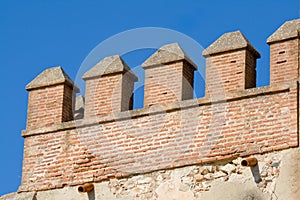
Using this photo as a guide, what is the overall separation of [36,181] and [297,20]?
392 centimetres

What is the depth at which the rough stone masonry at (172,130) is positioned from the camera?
14609mm

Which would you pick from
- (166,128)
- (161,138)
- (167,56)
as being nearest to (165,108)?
(166,128)

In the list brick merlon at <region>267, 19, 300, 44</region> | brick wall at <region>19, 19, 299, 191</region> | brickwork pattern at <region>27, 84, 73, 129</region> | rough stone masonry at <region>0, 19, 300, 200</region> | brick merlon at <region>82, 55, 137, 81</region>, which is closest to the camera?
rough stone masonry at <region>0, 19, 300, 200</region>

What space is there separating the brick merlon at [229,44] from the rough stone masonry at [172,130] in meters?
0.01

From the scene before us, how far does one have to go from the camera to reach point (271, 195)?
14.3 m

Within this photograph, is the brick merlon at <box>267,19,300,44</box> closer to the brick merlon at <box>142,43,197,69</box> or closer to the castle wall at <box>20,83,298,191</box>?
the castle wall at <box>20,83,298,191</box>

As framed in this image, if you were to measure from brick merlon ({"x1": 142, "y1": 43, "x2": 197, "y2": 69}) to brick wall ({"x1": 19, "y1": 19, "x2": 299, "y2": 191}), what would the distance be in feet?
0.05

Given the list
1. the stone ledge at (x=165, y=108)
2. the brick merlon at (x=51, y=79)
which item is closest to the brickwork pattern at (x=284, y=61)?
the stone ledge at (x=165, y=108)

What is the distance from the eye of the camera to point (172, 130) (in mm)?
15305

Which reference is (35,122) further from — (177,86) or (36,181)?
(177,86)

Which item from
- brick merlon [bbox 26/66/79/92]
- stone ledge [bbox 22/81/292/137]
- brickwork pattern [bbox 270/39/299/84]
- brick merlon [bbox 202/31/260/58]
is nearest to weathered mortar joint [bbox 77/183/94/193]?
stone ledge [bbox 22/81/292/137]

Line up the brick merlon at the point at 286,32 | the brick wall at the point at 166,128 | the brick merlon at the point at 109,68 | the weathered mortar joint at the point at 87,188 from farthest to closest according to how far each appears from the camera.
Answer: the brick merlon at the point at 109,68
the weathered mortar joint at the point at 87,188
the brick merlon at the point at 286,32
the brick wall at the point at 166,128

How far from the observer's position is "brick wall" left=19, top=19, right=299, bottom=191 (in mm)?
14711

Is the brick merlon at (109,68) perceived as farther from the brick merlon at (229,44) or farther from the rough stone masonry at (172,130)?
the brick merlon at (229,44)
